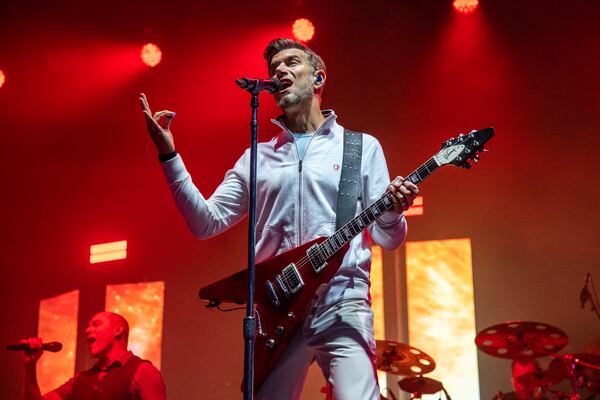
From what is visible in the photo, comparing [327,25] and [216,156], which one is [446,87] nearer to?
[327,25]

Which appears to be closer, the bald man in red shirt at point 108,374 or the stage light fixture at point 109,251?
the bald man in red shirt at point 108,374

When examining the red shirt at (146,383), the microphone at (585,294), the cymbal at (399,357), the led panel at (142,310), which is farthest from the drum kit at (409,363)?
the led panel at (142,310)

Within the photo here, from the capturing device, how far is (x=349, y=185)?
3.10 metres

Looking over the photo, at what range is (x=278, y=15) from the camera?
818 cm

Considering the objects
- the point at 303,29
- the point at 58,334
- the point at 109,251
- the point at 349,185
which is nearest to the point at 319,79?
the point at 349,185

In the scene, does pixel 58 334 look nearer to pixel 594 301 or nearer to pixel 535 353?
pixel 535 353

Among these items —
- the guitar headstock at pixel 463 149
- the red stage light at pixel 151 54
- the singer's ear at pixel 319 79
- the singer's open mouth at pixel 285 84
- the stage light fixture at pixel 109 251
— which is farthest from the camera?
the red stage light at pixel 151 54

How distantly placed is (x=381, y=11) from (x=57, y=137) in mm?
3806

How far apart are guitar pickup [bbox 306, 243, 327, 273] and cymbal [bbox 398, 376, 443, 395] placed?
3866 mm

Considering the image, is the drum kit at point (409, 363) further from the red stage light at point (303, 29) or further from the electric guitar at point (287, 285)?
the electric guitar at point (287, 285)

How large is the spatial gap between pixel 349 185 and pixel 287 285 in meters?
0.50

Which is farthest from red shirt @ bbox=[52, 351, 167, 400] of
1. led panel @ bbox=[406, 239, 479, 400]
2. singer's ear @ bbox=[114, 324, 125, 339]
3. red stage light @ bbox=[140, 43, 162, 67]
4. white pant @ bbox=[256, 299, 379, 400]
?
red stage light @ bbox=[140, 43, 162, 67]

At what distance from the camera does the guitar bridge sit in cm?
289

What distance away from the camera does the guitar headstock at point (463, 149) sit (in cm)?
312
